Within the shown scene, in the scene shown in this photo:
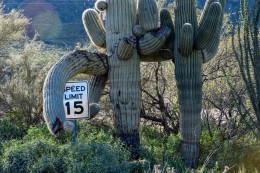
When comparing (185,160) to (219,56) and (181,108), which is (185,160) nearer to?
(181,108)

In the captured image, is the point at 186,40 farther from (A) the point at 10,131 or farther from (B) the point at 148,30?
(A) the point at 10,131

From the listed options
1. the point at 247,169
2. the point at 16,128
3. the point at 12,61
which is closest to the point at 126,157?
the point at 247,169

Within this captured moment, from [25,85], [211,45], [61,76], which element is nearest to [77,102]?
[61,76]

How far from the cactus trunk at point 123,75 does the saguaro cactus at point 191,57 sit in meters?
0.67

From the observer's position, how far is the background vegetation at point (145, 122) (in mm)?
6309

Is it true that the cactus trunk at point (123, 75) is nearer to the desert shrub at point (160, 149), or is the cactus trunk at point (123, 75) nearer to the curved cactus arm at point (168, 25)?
the desert shrub at point (160, 149)

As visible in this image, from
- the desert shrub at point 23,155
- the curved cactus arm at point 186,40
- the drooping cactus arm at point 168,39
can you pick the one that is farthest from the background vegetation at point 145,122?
A: the drooping cactus arm at point 168,39

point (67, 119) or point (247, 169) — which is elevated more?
point (67, 119)

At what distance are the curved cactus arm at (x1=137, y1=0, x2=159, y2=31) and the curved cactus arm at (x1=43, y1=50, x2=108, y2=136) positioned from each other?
0.80 m

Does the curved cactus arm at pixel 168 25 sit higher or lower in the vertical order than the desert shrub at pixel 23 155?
higher

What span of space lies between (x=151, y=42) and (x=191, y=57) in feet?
2.13

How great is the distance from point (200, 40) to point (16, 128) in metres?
3.65

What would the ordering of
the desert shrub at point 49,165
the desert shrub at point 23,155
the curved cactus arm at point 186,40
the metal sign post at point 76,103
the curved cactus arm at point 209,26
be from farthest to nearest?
1. the curved cactus arm at point 209,26
2. the curved cactus arm at point 186,40
3. the metal sign post at point 76,103
4. the desert shrub at point 23,155
5. the desert shrub at point 49,165

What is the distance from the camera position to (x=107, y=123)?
10.4 m
